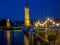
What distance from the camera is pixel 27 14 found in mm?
70000

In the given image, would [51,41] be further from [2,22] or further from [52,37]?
[2,22]

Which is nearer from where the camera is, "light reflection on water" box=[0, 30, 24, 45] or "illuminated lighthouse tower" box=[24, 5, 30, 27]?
"light reflection on water" box=[0, 30, 24, 45]

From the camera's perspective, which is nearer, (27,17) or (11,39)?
(11,39)

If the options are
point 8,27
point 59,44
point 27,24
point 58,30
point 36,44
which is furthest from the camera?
point 8,27

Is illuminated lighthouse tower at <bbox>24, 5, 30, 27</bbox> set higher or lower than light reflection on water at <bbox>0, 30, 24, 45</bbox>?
higher

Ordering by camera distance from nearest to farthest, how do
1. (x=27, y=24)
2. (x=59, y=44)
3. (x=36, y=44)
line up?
(x=59, y=44) → (x=36, y=44) → (x=27, y=24)

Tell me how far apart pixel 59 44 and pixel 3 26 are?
57.5 meters

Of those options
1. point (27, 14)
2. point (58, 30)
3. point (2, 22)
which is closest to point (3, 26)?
point (2, 22)

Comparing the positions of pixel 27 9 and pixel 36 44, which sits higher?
pixel 27 9

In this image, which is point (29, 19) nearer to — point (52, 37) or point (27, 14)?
point (27, 14)

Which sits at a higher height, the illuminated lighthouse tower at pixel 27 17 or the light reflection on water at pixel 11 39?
the illuminated lighthouse tower at pixel 27 17

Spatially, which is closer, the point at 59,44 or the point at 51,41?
the point at 59,44

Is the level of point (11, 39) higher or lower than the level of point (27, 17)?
lower

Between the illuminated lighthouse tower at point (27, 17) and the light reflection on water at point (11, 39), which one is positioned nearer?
the light reflection on water at point (11, 39)
